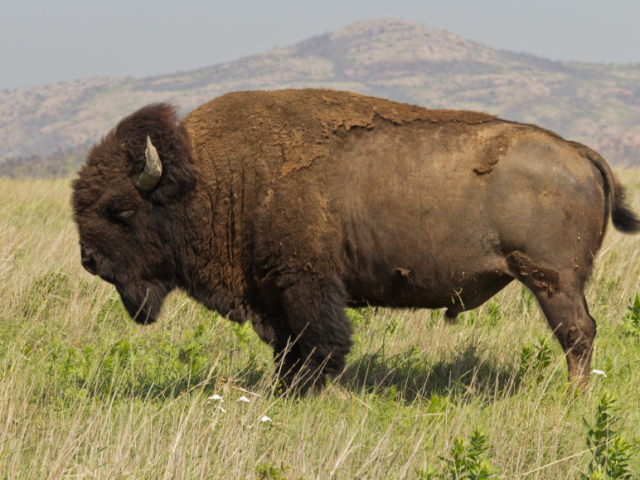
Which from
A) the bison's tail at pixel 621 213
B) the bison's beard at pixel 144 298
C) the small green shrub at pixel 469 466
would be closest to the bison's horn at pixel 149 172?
the bison's beard at pixel 144 298

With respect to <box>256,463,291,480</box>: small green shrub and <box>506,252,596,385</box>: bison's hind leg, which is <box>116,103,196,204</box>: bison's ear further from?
<box>506,252,596,385</box>: bison's hind leg

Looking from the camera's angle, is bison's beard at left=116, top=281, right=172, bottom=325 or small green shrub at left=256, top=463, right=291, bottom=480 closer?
small green shrub at left=256, top=463, right=291, bottom=480

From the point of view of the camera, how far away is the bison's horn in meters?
3.98

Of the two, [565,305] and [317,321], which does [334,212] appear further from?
[565,305]

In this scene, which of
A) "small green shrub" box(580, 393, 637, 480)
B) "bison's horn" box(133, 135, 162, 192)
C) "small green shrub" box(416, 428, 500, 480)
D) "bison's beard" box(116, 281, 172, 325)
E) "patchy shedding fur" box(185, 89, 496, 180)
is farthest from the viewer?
"bison's beard" box(116, 281, 172, 325)

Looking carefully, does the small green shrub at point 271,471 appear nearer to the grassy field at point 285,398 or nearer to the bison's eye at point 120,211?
the grassy field at point 285,398

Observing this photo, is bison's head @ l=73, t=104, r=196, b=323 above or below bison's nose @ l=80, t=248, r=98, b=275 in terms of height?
above

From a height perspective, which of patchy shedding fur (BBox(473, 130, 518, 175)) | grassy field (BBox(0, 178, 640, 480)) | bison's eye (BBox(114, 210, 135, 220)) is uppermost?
patchy shedding fur (BBox(473, 130, 518, 175))

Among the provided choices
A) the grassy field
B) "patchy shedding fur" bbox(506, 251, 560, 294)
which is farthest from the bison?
the grassy field

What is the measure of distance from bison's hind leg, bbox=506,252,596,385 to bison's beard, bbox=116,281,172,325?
102 inches

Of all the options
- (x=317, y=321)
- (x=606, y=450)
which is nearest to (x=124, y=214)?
(x=317, y=321)

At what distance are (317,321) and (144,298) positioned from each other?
4.51 ft

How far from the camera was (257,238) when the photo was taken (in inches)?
159

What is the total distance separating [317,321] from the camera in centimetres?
399
